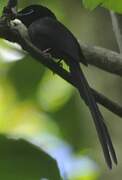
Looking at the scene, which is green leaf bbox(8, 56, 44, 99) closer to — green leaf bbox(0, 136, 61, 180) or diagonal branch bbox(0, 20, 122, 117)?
diagonal branch bbox(0, 20, 122, 117)

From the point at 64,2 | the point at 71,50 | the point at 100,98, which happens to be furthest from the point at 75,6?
the point at 100,98

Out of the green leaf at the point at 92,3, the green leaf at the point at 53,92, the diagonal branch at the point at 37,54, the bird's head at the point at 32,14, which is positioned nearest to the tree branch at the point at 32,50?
the diagonal branch at the point at 37,54

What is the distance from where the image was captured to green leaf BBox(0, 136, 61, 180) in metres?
1.08

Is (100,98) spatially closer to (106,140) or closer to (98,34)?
(106,140)

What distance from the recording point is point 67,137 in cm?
286

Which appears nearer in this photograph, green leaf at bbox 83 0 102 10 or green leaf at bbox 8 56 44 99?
green leaf at bbox 83 0 102 10

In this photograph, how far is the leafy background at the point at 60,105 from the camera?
1735 millimetres

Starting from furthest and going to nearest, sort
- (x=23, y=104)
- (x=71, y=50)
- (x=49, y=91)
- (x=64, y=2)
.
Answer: (x=49, y=91), (x=23, y=104), (x=64, y=2), (x=71, y=50)

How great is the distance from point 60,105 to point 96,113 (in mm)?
1814

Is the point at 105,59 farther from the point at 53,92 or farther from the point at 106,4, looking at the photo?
the point at 53,92

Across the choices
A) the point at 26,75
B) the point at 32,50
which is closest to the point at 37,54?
the point at 32,50

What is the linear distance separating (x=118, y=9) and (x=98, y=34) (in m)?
1.35

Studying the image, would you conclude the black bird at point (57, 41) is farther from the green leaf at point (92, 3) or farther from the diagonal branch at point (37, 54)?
the green leaf at point (92, 3)

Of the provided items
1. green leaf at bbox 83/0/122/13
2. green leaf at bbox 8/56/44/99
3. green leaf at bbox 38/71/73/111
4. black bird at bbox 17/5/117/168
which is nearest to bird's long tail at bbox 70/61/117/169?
black bird at bbox 17/5/117/168
